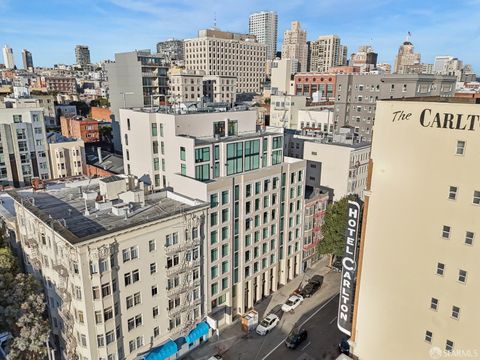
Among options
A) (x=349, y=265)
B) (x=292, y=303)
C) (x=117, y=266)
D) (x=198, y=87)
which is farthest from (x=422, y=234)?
(x=198, y=87)

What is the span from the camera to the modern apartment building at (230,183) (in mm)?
49125

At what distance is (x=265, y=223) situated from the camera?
57.4m

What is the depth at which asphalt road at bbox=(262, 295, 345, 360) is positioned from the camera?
4828 centimetres

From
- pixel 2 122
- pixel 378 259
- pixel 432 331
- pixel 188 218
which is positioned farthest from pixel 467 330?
pixel 2 122

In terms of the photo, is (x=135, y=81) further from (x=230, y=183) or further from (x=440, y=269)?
(x=440, y=269)

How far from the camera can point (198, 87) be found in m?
150

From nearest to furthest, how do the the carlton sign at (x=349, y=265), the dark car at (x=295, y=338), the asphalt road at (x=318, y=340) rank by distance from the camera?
1. the the carlton sign at (x=349, y=265)
2. the asphalt road at (x=318, y=340)
3. the dark car at (x=295, y=338)

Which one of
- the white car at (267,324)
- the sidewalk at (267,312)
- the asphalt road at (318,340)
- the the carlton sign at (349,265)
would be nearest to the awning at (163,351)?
the sidewalk at (267,312)

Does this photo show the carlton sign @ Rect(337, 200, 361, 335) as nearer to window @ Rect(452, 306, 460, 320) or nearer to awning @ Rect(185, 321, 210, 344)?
window @ Rect(452, 306, 460, 320)

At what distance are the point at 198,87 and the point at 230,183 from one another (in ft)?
362

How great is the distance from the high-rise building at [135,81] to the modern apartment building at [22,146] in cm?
3671

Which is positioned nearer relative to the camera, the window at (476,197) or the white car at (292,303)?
the window at (476,197)

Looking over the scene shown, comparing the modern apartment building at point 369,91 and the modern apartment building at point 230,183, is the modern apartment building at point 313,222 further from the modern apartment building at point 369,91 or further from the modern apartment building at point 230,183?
the modern apartment building at point 369,91

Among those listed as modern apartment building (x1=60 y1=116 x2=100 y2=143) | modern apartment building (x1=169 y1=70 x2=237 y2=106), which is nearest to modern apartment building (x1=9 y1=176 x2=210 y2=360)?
modern apartment building (x1=169 y1=70 x2=237 y2=106)
